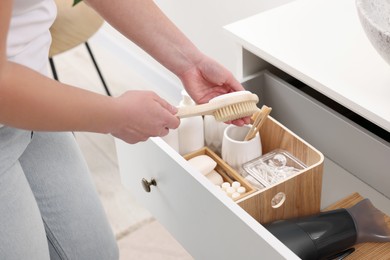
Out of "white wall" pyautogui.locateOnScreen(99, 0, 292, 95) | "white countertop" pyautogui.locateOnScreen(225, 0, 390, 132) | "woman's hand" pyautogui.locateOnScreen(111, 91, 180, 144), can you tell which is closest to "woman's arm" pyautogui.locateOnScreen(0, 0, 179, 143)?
"woman's hand" pyautogui.locateOnScreen(111, 91, 180, 144)

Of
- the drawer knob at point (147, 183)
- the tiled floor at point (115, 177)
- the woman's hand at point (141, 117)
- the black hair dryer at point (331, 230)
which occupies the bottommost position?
the tiled floor at point (115, 177)

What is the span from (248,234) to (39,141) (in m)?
0.37

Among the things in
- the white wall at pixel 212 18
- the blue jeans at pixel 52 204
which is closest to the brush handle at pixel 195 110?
the blue jeans at pixel 52 204

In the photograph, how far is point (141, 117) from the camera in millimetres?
776

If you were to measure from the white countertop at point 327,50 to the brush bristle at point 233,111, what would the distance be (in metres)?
0.09

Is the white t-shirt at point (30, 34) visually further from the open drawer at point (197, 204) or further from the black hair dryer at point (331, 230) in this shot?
the black hair dryer at point (331, 230)

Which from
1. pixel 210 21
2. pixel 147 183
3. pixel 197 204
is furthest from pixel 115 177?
pixel 197 204

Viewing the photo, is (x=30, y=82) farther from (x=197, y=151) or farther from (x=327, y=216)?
(x=327, y=216)

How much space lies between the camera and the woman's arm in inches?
25.9

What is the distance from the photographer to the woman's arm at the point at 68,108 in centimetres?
66

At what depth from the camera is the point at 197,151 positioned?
0.98 metres

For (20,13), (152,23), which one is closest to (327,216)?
(152,23)

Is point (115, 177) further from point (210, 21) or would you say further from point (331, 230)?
point (331, 230)

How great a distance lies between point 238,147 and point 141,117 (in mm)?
223
